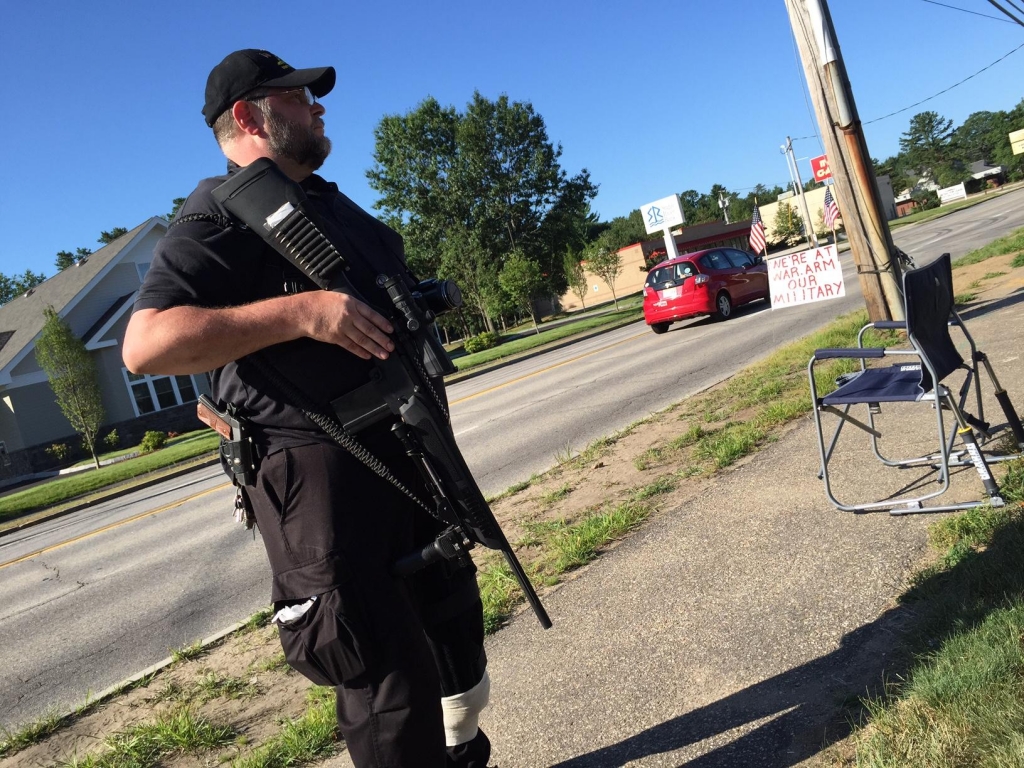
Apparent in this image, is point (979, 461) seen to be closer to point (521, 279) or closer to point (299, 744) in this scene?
point (299, 744)

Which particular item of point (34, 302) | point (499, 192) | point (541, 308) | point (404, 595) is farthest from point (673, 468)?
point (541, 308)

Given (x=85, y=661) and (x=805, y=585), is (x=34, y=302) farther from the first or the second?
(x=805, y=585)

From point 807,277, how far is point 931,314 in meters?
5.00

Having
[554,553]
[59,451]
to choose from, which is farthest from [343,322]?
[59,451]

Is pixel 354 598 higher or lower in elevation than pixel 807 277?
lower

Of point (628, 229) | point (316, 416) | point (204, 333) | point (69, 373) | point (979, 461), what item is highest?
point (628, 229)

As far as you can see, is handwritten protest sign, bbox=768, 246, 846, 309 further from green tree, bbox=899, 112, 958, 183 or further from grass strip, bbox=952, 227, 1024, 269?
green tree, bbox=899, 112, 958, 183

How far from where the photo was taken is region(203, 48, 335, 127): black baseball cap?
2076mm

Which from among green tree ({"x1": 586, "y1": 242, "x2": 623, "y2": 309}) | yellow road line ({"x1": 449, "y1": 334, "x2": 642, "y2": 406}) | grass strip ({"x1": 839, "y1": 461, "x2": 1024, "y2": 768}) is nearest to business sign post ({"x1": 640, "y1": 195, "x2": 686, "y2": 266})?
green tree ({"x1": 586, "y1": 242, "x2": 623, "y2": 309})

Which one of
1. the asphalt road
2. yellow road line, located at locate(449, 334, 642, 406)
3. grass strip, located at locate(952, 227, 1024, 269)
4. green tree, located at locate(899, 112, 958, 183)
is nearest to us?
the asphalt road

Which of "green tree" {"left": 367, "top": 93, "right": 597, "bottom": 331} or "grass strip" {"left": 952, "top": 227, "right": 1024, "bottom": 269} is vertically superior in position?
"green tree" {"left": 367, "top": 93, "right": 597, "bottom": 331}

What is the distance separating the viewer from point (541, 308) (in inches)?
2719

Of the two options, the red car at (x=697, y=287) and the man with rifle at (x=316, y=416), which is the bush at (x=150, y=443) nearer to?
the red car at (x=697, y=287)

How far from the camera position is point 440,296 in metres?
2.29
